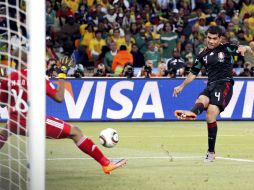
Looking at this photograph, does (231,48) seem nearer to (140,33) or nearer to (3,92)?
(3,92)

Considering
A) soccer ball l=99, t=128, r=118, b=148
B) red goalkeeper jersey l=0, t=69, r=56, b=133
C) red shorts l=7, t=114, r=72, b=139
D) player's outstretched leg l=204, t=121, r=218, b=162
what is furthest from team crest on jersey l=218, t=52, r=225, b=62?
red goalkeeper jersey l=0, t=69, r=56, b=133

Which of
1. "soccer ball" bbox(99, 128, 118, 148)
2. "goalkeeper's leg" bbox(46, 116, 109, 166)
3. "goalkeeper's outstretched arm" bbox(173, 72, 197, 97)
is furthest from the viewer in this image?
"goalkeeper's outstretched arm" bbox(173, 72, 197, 97)

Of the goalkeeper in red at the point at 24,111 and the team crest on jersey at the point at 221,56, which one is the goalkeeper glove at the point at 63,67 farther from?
the team crest on jersey at the point at 221,56

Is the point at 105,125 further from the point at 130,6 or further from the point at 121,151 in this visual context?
the point at 130,6

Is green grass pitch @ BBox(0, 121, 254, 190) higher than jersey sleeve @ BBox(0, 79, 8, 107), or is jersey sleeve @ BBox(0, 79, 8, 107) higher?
jersey sleeve @ BBox(0, 79, 8, 107)

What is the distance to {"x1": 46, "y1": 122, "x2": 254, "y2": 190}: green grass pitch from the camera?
9789mm

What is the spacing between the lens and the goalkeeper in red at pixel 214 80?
486 inches

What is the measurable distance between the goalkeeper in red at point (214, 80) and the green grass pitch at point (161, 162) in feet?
2.17

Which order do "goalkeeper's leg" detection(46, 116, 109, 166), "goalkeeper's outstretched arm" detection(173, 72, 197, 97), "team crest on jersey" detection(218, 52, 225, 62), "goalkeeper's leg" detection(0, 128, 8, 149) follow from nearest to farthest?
"goalkeeper's leg" detection(46, 116, 109, 166)
"goalkeeper's leg" detection(0, 128, 8, 149)
"team crest on jersey" detection(218, 52, 225, 62)
"goalkeeper's outstretched arm" detection(173, 72, 197, 97)

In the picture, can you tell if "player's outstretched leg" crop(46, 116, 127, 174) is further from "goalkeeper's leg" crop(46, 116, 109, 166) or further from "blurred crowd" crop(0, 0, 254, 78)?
"blurred crowd" crop(0, 0, 254, 78)

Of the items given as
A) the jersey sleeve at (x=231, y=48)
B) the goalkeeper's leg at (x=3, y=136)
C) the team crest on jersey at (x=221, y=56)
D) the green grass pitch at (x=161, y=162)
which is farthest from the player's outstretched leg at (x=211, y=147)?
the goalkeeper's leg at (x=3, y=136)

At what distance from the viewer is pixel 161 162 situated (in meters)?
12.0

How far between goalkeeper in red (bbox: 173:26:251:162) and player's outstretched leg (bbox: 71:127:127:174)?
2.22 metres

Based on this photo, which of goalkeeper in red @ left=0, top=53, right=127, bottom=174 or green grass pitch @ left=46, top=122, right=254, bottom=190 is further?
green grass pitch @ left=46, top=122, right=254, bottom=190
